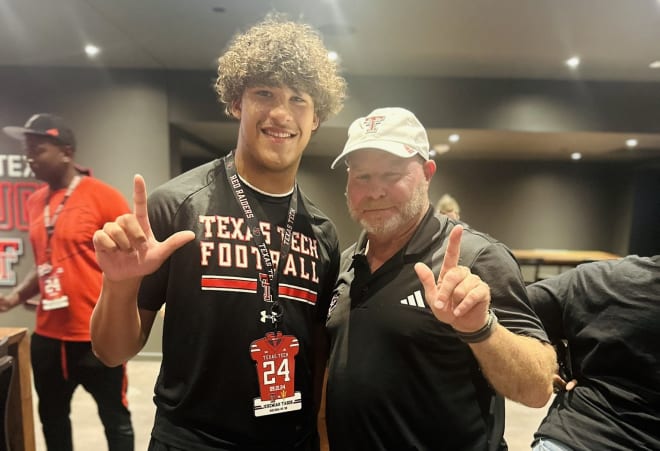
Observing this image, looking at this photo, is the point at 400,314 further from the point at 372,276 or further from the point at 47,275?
the point at 47,275

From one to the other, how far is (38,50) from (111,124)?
80 cm

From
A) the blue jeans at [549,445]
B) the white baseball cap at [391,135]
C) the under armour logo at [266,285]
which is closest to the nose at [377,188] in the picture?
the white baseball cap at [391,135]

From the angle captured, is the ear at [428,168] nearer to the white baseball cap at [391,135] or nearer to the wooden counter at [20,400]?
the white baseball cap at [391,135]

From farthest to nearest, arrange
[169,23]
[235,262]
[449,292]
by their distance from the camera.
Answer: [169,23]
[235,262]
[449,292]

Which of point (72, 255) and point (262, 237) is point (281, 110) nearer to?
point (262, 237)

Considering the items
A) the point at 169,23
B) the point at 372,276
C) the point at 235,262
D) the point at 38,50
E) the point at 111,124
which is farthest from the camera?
the point at 111,124

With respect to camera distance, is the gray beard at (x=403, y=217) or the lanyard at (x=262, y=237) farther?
the gray beard at (x=403, y=217)

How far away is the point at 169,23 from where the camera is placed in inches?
116

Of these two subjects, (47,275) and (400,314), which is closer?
(400,314)

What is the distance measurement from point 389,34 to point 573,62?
1788mm

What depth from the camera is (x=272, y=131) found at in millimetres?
1142

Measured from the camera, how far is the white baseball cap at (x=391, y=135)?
1237 millimetres

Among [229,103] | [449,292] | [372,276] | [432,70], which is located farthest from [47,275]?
[432,70]

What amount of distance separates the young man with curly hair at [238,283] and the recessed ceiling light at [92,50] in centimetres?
292
